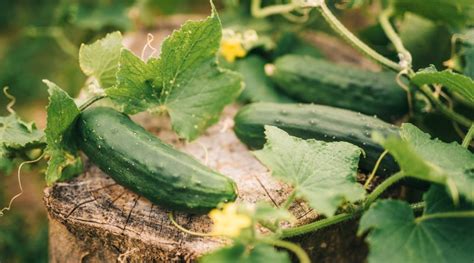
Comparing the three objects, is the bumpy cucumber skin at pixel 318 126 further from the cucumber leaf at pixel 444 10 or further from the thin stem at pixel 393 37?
the cucumber leaf at pixel 444 10

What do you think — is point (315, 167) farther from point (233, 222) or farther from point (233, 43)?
point (233, 43)

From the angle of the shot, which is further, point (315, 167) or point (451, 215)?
point (315, 167)

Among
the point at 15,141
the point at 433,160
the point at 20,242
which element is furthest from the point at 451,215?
the point at 20,242

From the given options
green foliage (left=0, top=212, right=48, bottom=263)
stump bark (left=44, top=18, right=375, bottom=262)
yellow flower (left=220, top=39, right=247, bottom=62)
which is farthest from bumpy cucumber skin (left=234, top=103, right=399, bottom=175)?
green foliage (left=0, top=212, right=48, bottom=263)

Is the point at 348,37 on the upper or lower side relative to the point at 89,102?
upper

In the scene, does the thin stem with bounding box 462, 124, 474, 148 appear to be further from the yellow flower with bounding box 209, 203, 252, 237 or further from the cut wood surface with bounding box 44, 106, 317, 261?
the yellow flower with bounding box 209, 203, 252, 237

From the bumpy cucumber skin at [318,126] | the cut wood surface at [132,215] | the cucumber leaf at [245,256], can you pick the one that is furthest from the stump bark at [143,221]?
the cucumber leaf at [245,256]
